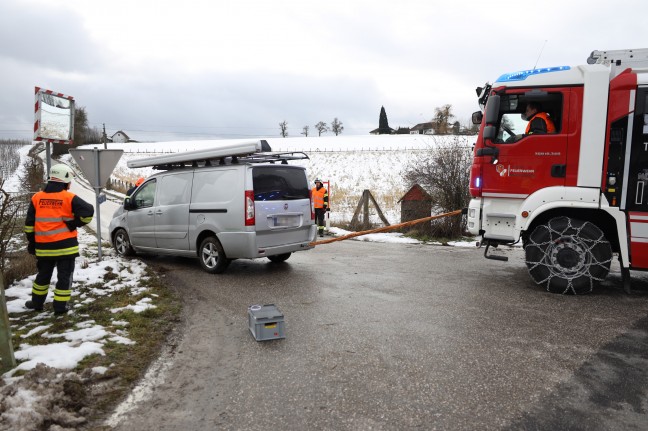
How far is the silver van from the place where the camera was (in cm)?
728

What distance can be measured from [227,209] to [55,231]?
8.78ft

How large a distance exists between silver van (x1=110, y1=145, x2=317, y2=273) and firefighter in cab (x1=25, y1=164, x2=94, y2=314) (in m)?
2.39

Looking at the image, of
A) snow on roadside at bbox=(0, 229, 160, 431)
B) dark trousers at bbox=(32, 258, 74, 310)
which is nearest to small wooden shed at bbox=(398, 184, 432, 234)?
snow on roadside at bbox=(0, 229, 160, 431)

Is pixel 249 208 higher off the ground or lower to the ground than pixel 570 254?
higher

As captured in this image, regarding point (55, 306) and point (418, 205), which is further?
point (418, 205)

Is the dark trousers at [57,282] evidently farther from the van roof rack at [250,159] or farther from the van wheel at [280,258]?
the van wheel at [280,258]

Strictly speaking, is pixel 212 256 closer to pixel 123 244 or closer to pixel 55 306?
pixel 55 306

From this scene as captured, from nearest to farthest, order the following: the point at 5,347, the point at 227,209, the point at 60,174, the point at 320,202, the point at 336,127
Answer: the point at 5,347
the point at 60,174
the point at 227,209
the point at 320,202
the point at 336,127

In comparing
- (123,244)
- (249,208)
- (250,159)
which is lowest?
(123,244)

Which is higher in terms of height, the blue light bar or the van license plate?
the blue light bar

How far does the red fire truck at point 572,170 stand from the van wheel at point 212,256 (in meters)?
4.30

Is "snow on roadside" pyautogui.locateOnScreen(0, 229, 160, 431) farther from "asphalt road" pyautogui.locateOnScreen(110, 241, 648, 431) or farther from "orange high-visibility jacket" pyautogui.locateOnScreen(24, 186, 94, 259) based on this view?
"orange high-visibility jacket" pyautogui.locateOnScreen(24, 186, 94, 259)

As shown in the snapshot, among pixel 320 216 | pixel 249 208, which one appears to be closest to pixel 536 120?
pixel 249 208

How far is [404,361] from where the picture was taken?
3.98 metres
